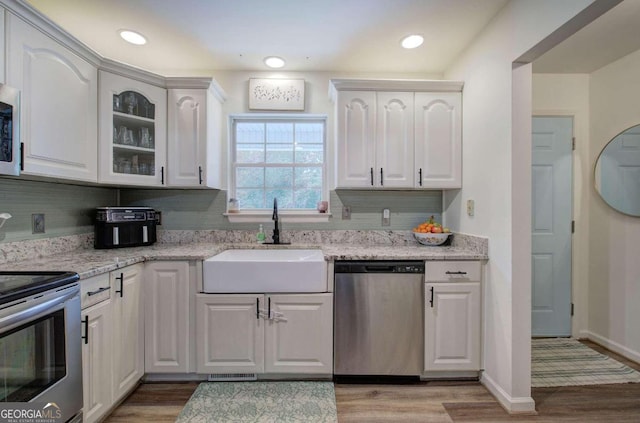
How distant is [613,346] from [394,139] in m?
2.61

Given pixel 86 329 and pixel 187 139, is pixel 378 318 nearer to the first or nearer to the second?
pixel 86 329

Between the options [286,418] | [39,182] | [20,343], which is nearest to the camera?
[20,343]

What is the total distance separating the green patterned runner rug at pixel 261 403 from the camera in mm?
1788

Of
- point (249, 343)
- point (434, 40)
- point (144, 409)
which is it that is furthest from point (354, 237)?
point (144, 409)

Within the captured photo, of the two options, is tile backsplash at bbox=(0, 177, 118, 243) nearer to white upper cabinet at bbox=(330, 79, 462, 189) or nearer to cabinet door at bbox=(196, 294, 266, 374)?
cabinet door at bbox=(196, 294, 266, 374)

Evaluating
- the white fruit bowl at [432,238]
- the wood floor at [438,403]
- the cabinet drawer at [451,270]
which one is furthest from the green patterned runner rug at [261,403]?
the white fruit bowl at [432,238]

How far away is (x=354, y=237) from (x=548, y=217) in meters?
1.85

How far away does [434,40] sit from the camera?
2.29 meters

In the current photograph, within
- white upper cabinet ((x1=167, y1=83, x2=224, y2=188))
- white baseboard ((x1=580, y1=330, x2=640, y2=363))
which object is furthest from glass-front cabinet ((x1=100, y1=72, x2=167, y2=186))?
white baseboard ((x1=580, y1=330, x2=640, y2=363))

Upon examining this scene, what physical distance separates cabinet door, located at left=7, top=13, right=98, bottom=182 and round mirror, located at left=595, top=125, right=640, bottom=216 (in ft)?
13.4

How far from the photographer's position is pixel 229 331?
2098mm

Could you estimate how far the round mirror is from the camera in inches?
98.6

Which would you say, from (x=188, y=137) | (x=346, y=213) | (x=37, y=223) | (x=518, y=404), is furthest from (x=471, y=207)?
(x=37, y=223)

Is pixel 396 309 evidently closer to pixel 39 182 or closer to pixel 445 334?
pixel 445 334
